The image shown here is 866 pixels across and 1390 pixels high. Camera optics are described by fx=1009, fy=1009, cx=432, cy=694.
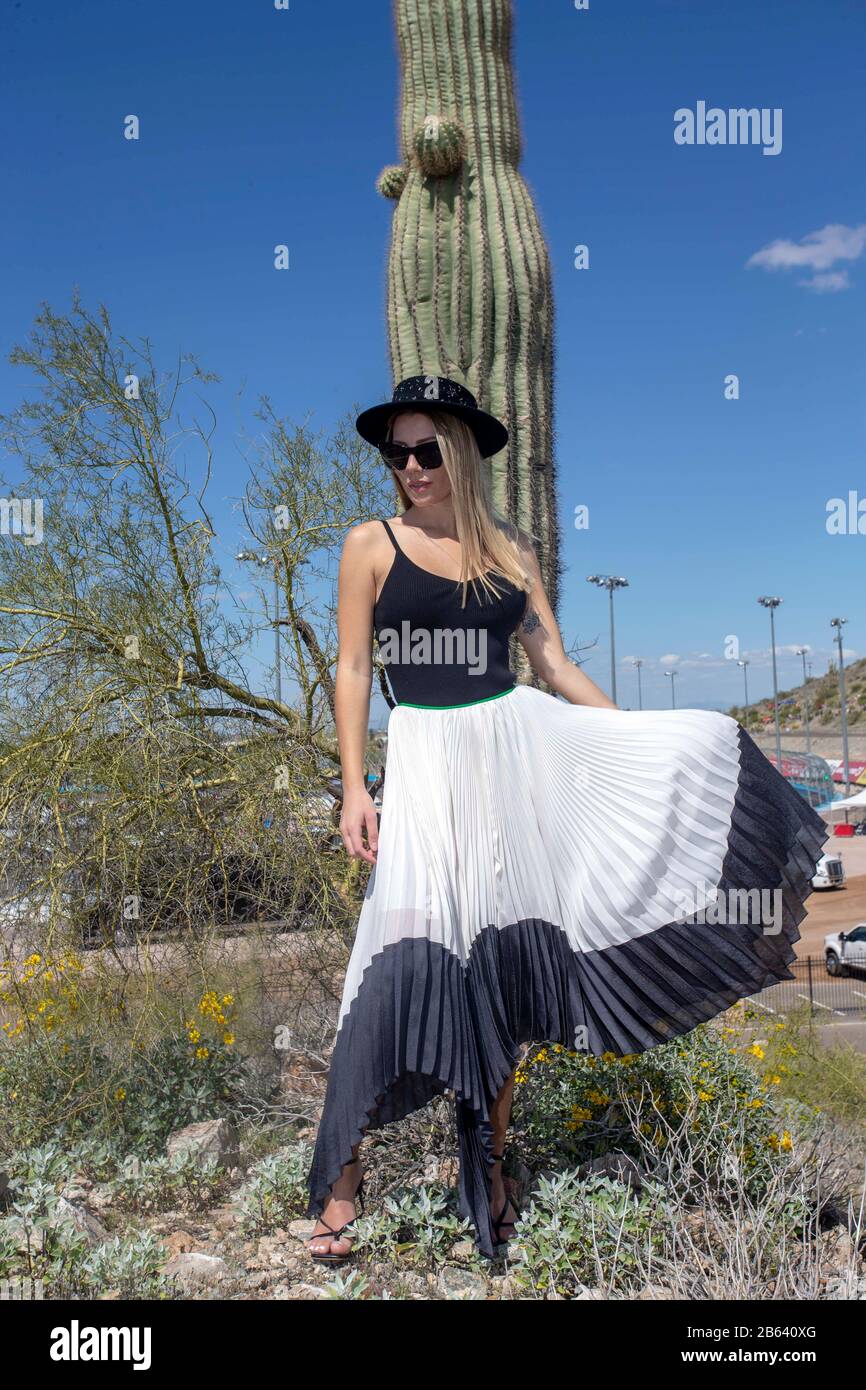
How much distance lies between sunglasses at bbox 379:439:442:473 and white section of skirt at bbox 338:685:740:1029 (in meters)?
0.66

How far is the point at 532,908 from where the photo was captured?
250 centimetres

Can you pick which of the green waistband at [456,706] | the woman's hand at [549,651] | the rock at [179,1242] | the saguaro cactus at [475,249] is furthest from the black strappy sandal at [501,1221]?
the saguaro cactus at [475,249]

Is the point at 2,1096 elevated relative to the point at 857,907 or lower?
elevated

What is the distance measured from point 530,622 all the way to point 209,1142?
2.33 metres

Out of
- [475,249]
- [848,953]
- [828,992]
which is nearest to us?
[475,249]

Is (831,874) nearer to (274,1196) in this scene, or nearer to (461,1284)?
(274,1196)

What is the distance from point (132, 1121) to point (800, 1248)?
2565 millimetres

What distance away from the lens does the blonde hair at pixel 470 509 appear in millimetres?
2684

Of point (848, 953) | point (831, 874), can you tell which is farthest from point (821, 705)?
point (848, 953)

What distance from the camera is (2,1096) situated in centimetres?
397

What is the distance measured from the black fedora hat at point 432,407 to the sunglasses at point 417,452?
0.09 m
